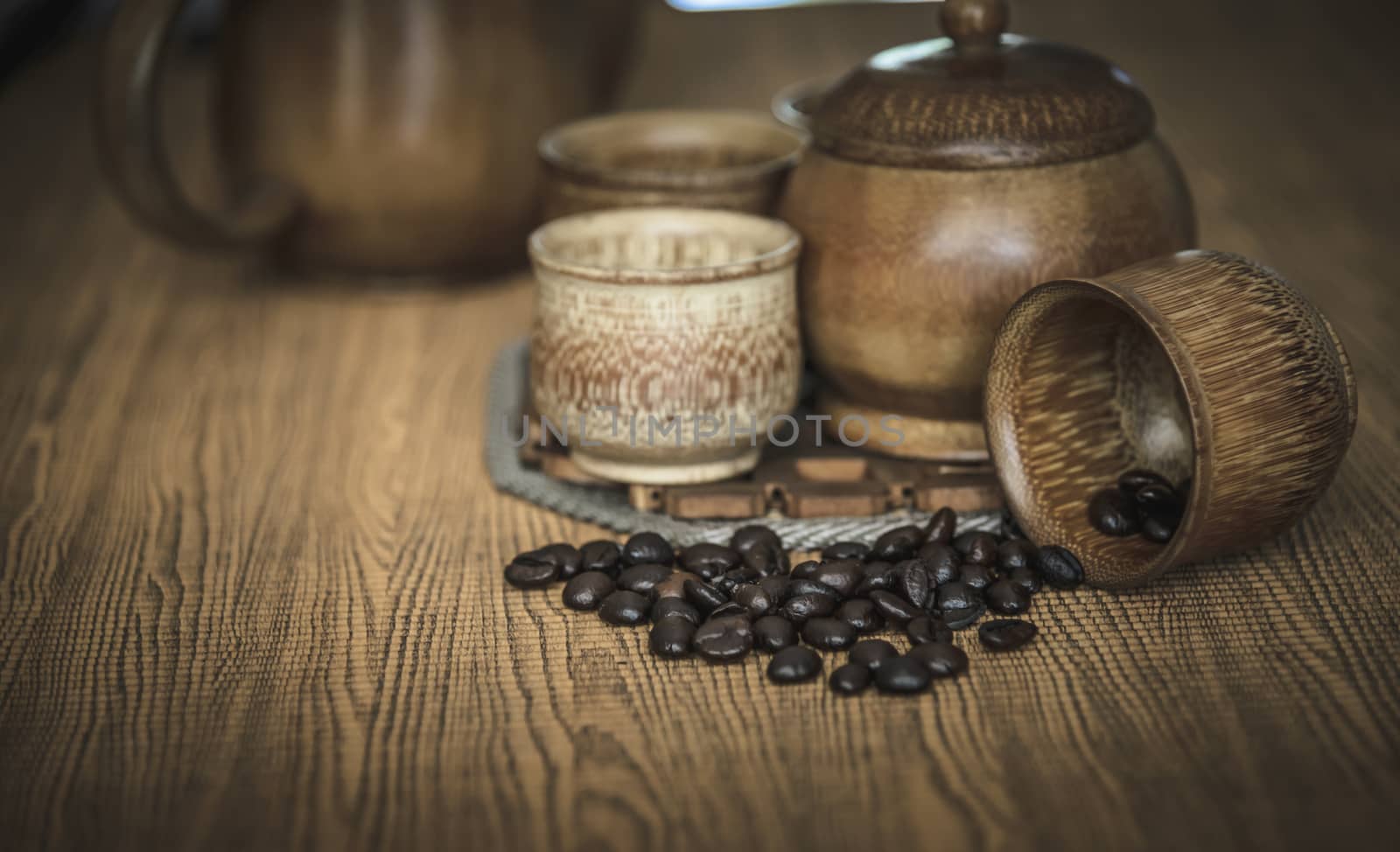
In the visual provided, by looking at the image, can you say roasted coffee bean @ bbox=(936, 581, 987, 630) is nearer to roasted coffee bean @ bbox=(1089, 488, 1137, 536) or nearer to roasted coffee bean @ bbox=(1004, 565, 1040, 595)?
Result: roasted coffee bean @ bbox=(1004, 565, 1040, 595)

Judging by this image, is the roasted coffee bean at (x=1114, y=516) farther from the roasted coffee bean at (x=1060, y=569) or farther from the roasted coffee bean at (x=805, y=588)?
the roasted coffee bean at (x=805, y=588)

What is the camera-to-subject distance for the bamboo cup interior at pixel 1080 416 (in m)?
1.19

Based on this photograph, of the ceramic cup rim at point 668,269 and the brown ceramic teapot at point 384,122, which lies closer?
the ceramic cup rim at point 668,269

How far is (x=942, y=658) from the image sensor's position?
1038 mm

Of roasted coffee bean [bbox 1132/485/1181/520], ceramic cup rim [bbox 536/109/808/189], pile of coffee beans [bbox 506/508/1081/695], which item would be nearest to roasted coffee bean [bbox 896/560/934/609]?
pile of coffee beans [bbox 506/508/1081/695]

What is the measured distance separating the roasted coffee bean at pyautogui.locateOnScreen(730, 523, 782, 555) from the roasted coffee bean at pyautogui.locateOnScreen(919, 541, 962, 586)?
13 centimetres

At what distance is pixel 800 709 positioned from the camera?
1.01 meters

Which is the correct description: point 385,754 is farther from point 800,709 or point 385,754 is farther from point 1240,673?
point 1240,673

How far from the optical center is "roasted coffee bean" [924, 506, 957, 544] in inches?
47.6

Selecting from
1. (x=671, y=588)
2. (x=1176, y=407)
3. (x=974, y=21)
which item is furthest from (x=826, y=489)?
(x=974, y=21)

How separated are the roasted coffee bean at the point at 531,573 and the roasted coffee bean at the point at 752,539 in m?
0.16

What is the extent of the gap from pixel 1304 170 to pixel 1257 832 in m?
1.81

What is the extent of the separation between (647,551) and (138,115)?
2.83 feet

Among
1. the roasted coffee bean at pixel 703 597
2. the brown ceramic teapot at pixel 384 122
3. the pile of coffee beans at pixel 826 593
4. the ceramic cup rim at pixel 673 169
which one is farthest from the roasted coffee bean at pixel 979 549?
the brown ceramic teapot at pixel 384 122
